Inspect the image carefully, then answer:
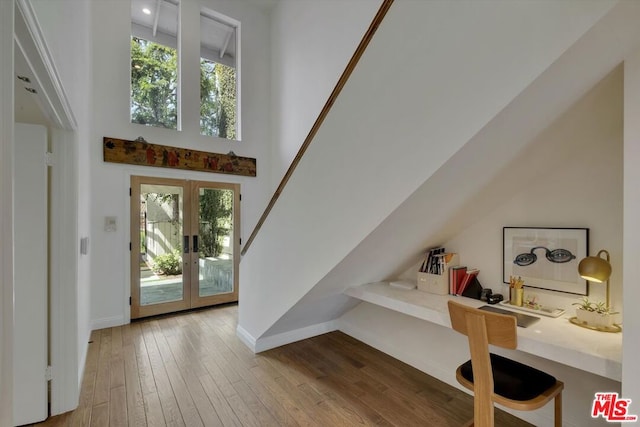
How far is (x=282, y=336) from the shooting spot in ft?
10.8

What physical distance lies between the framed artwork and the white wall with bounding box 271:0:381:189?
3.21m

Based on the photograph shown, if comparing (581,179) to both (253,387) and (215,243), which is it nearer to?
(253,387)

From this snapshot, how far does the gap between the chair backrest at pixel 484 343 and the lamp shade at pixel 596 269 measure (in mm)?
573

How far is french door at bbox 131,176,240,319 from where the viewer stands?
418 centimetres

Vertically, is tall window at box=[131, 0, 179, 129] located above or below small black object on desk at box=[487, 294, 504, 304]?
above

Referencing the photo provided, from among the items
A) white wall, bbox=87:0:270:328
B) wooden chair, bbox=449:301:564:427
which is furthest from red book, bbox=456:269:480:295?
white wall, bbox=87:0:270:328

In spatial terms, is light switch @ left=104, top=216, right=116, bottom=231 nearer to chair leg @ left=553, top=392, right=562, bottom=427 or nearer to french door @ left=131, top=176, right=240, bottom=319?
french door @ left=131, top=176, right=240, bottom=319

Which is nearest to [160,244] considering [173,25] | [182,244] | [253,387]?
[182,244]

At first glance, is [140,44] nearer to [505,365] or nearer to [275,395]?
[275,395]

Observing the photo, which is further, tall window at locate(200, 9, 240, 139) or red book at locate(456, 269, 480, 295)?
tall window at locate(200, 9, 240, 139)

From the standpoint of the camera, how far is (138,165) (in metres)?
4.13

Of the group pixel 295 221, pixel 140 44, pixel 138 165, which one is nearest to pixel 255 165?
pixel 138 165

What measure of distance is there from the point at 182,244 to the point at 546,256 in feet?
14.9

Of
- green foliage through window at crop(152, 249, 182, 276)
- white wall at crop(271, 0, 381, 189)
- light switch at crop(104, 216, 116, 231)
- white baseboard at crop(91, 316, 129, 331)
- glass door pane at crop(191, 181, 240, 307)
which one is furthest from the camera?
glass door pane at crop(191, 181, 240, 307)
